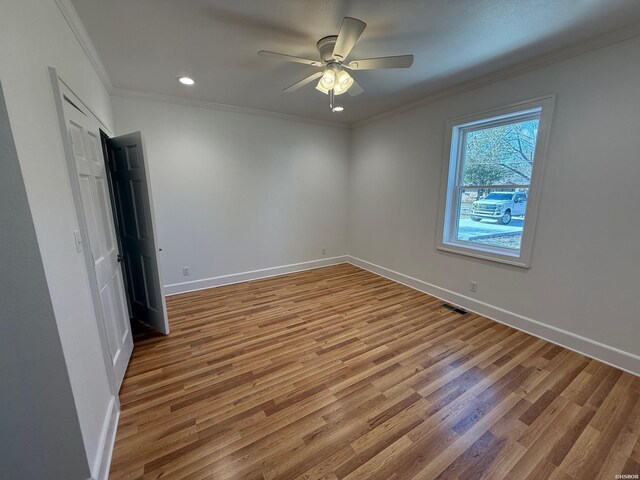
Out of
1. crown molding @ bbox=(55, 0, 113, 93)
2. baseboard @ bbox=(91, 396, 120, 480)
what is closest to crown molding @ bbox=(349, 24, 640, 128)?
crown molding @ bbox=(55, 0, 113, 93)

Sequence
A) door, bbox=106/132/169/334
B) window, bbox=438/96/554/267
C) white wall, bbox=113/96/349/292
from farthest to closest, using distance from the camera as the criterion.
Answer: white wall, bbox=113/96/349/292, window, bbox=438/96/554/267, door, bbox=106/132/169/334

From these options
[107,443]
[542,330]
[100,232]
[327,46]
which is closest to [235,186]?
[100,232]

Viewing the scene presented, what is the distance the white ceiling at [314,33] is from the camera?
1.69 meters

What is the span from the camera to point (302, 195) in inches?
178

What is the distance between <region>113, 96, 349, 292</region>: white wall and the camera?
3.39 meters

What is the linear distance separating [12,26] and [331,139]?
3.98 m

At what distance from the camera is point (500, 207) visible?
2.92m

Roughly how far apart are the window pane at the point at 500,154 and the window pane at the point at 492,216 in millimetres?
123

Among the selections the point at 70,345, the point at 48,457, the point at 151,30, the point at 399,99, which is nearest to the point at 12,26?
the point at 151,30

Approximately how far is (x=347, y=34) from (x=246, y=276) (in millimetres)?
3459

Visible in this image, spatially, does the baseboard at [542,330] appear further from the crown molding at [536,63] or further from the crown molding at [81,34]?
the crown molding at [81,34]

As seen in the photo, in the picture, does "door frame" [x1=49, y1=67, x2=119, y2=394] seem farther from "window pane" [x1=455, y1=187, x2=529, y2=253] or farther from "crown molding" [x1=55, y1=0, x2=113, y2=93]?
"window pane" [x1=455, y1=187, x2=529, y2=253]

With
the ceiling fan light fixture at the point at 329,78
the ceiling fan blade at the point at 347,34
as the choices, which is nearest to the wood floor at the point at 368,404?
the ceiling fan light fixture at the point at 329,78

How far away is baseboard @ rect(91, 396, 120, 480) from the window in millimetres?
3567
